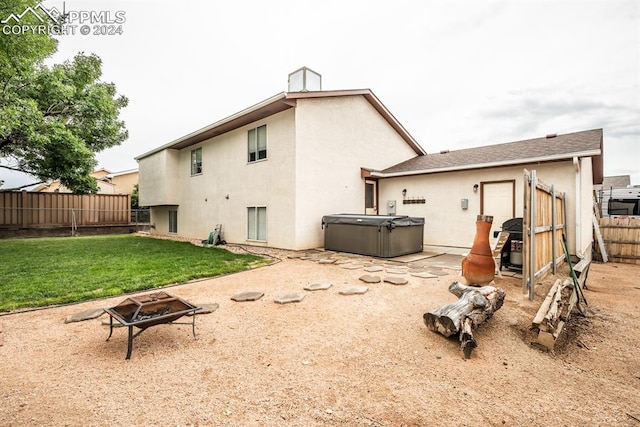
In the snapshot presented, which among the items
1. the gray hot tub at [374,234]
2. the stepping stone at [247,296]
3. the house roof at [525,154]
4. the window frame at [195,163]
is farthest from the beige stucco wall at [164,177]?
the stepping stone at [247,296]

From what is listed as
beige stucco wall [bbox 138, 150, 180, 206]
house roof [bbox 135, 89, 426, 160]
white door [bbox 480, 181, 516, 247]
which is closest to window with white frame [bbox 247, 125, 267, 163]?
house roof [bbox 135, 89, 426, 160]

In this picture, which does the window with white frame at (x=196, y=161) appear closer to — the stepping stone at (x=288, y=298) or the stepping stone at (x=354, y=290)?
the stepping stone at (x=288, y=298)

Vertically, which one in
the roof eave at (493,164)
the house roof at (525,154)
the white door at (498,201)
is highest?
the house roof at (525,154)

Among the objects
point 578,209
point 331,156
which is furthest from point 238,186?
point 578,209

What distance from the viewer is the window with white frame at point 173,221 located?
50.3ft

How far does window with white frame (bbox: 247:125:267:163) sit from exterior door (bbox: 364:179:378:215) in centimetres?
409

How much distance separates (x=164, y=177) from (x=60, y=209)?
6.63 m

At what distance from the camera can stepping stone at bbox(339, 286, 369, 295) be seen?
4.62 metres

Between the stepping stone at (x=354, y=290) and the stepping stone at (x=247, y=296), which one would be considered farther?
the stepping stone at (x=354, y=290)

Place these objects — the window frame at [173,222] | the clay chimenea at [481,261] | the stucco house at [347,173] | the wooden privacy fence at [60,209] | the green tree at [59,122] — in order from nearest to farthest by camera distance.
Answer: the clay chimenea at [481,261]
the stucco house at [347,173]
the green tree at [59,122]
the wooden privacy fence at [60,209]
the window frame at [173,222]

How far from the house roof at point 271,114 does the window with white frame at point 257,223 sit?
3.29 metres

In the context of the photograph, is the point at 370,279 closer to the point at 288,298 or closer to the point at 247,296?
the point at 288,298

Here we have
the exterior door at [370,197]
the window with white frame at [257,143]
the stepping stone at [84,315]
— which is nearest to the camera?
the stepping stone at [84,315]

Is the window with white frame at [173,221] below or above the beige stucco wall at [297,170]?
below
